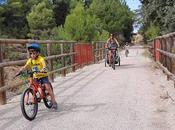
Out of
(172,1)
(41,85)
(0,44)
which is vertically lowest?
(41,85)

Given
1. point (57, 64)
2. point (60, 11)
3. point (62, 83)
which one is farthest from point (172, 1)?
point (60, 11)

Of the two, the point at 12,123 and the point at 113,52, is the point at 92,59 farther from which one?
the point at 12,123

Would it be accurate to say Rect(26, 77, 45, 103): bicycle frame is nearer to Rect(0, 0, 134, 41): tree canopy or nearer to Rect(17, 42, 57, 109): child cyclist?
Rect(17, 42, 57, 109): child cyclist

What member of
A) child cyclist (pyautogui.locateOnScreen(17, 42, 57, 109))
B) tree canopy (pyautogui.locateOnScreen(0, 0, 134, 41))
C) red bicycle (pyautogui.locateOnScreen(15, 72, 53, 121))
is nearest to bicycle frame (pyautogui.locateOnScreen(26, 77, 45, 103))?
red bicycle (pyautogui.locateOnScreen(15, 72, 53, 121))

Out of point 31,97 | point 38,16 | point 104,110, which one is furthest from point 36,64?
point 38,16

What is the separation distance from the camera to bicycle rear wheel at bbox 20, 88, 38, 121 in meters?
8.13

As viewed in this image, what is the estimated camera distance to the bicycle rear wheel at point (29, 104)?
8133 millimetres

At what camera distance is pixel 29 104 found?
8.27 metres

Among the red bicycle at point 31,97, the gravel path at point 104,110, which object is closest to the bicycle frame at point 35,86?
the red bicycle at point 31,97

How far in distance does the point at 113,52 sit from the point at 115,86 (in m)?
8.42

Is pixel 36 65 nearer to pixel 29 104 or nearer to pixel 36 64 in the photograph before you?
pixel 36 64

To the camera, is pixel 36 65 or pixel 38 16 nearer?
pixel 36 65

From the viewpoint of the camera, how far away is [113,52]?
21.4 metres

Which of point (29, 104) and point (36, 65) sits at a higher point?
point (36, 65)
